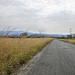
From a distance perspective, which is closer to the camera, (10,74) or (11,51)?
(10,74)

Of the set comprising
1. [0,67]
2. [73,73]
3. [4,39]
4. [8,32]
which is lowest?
[73,73]

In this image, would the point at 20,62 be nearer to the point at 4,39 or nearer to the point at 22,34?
the point at 4,39

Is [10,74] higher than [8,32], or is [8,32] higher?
[8,32]

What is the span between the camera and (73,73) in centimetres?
319

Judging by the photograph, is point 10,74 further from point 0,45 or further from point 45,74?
point 0,45

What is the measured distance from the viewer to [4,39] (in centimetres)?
445

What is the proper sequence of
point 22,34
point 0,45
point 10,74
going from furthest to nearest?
point 22,34 → point 0,45 → point 10,74

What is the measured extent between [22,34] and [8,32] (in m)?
1.13

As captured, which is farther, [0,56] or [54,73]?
[0,56]

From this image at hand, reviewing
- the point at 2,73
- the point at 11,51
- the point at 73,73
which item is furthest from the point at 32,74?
the point at 11,51

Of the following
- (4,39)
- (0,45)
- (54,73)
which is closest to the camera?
(54,73)

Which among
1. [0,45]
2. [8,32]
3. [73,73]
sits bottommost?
[73,73]

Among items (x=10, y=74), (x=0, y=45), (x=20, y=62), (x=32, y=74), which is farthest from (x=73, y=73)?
(x=0, y=45)

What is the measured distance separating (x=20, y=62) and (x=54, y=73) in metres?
1.98
